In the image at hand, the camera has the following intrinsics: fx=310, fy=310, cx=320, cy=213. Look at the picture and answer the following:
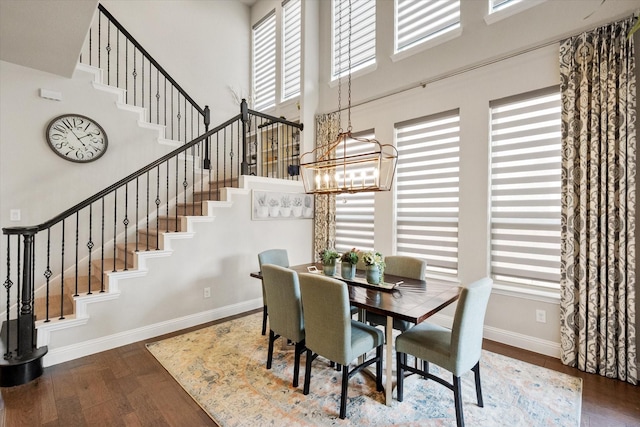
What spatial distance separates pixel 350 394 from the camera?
246 cm

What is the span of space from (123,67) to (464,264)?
575 cm

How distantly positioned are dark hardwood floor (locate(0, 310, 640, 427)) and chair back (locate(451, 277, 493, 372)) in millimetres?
974

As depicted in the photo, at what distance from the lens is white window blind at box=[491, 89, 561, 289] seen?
3064 millimetres

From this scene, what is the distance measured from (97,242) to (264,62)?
454 centimetres

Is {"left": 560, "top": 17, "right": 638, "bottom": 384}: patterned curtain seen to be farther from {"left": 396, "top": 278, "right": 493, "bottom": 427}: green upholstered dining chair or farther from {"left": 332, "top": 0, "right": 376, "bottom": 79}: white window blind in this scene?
{"left": 332, "top": 0, "right": 376, "bottom": 79}: white window blind

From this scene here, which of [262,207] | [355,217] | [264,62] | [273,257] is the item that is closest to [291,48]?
[264,62]

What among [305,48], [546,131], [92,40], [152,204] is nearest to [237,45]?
[305,48]

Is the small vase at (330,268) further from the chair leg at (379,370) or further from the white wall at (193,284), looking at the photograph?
the white wall at (193,284)

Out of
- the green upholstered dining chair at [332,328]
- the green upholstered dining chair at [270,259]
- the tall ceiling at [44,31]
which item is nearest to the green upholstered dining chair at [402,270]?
the green upholstered dining chair at [332,328]

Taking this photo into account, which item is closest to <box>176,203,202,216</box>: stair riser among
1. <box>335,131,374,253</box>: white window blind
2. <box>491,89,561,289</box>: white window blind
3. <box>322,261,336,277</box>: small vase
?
<box>335,131,374,253</box>: white window blind

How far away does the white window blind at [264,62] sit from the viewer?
6.20 m

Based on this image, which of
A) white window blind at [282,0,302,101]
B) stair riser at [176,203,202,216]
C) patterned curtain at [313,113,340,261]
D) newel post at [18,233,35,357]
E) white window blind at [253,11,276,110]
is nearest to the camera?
newel post at [18,233,35,357]

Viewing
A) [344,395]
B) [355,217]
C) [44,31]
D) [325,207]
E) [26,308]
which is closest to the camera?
[344,395]

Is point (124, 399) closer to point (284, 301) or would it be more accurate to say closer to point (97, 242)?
point (284, 301)
